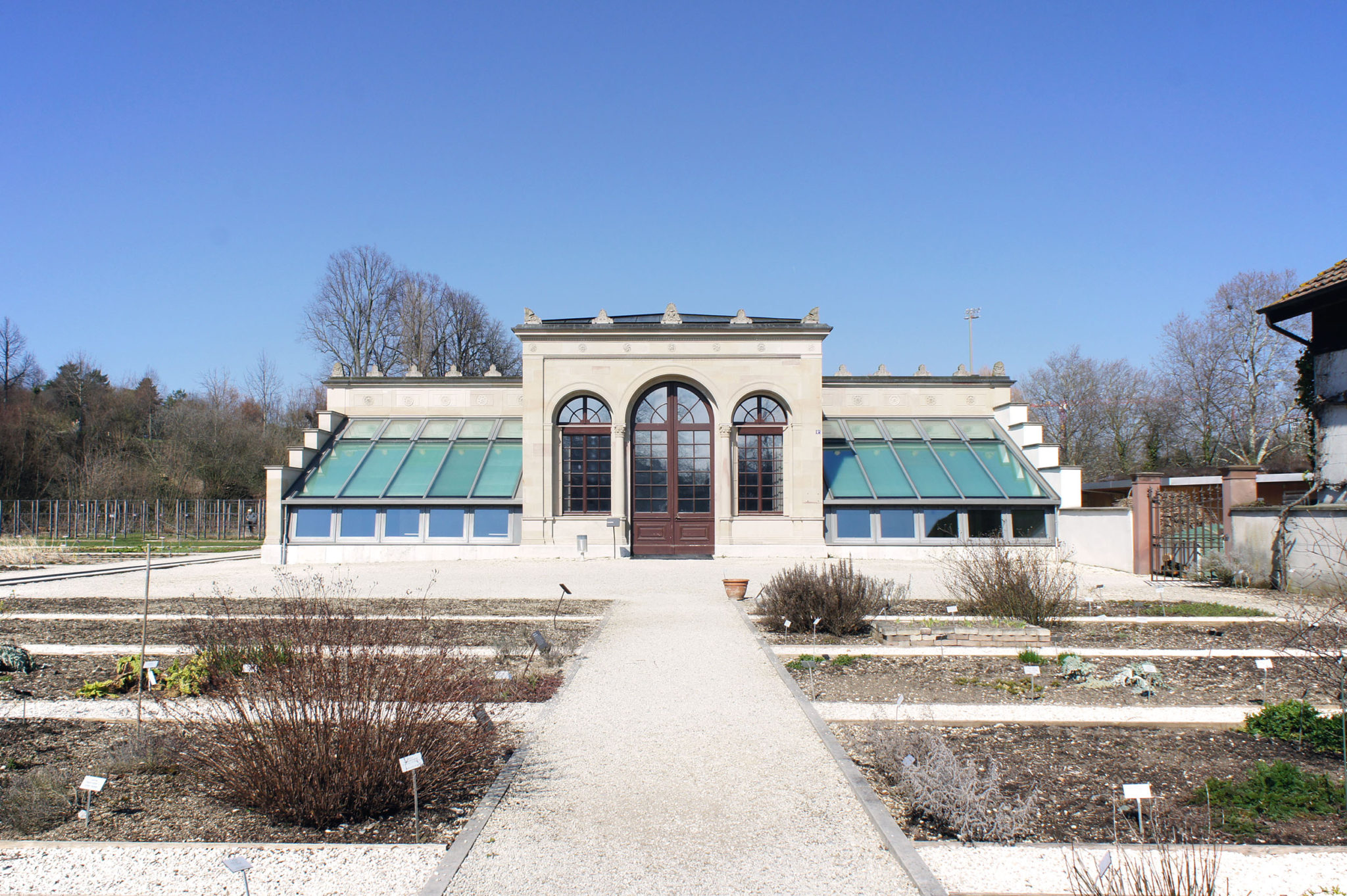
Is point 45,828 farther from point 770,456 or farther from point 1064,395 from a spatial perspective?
point 1064,395

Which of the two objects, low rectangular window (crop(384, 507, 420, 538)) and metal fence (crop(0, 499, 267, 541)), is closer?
low rectangular window (crop(384, 507, 420, 538))

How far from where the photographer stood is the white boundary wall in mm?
20438

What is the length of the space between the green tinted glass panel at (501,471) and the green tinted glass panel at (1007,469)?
1446 cm

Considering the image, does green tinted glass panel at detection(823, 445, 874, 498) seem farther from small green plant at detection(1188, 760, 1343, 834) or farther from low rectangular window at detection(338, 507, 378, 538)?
small green plant at detection(1188, 760, 1343, 834)

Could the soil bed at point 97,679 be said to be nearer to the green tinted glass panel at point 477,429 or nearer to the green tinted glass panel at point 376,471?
the green tinted glass panel at point 376,471

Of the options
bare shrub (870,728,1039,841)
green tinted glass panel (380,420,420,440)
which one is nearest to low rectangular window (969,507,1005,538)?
green tinted glass panel (380,420,420,440)

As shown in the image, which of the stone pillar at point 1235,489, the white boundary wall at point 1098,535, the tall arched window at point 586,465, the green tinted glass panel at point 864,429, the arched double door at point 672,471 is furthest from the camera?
the green tinted glass panel at point 864,429

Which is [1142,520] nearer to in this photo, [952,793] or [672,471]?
[672,471]

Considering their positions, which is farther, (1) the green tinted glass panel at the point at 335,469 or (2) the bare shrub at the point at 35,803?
(1) the green tinted glass panel at the point at 335,469

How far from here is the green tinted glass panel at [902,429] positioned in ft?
85.6

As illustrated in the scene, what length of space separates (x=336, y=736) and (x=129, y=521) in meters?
41.7

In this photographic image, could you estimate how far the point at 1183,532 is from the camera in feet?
61.7

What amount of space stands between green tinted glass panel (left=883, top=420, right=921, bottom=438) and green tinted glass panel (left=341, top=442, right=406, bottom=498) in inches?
621

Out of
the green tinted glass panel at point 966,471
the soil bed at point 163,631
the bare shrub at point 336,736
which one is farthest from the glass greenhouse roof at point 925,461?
the bare shrub at point 336,736
